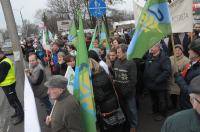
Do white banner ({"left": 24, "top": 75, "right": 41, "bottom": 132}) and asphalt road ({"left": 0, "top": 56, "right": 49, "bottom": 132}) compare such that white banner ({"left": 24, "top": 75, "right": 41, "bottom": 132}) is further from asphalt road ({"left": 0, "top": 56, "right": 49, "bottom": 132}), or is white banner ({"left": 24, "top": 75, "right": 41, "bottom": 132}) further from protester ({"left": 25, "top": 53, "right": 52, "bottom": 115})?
asphalt road ({"left": 0, "top": 56, "right": 49, "bottom": 132})

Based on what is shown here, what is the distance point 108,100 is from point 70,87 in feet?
1.99

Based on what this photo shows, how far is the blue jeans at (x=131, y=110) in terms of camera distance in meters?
5.09

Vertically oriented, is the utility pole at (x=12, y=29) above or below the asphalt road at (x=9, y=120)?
above

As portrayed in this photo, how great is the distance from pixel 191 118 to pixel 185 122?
2.0 inches

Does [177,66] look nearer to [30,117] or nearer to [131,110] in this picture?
[131,110]

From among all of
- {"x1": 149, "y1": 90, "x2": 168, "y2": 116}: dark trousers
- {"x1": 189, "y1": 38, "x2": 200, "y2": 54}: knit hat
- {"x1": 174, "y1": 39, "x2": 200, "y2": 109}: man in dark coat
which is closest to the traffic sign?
{"x1": 149, "y1": 90, "x2": 168, "y2": 116}: dark trousers

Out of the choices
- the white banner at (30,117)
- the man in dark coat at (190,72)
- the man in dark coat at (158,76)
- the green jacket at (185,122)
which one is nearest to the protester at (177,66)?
the man in dark coat at (158,76)

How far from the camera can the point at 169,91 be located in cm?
577

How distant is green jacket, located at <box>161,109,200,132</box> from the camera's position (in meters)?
2.03

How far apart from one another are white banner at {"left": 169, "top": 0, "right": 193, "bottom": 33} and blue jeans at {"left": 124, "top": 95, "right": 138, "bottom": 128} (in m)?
1.37

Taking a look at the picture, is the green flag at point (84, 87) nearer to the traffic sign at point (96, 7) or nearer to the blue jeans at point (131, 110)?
the blue jeans at point (131, 110)

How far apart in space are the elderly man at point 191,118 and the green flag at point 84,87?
1.67 meters

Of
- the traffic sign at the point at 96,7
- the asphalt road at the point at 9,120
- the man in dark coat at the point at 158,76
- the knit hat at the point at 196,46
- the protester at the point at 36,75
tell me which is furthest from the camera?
the traffic sign at the point at 96,7

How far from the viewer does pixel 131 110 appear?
201 inches
